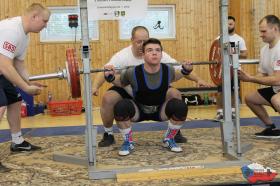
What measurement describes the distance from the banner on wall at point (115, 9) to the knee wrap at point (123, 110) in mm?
661

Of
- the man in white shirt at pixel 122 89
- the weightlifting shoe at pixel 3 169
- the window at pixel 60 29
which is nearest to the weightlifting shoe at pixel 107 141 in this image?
the man in white shirt at pixel 122 89

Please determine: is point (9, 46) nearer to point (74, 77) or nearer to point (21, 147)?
point (74, 77)

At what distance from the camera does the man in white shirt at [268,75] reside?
12.0 feet

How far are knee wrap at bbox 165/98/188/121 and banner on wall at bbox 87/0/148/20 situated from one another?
731 millimetres

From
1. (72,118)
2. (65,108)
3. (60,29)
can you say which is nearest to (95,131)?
(72,118)

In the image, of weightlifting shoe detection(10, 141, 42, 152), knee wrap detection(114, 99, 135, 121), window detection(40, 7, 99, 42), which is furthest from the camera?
window detection(40, 7, 99, 42)

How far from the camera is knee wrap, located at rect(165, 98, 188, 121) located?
334 centimetres

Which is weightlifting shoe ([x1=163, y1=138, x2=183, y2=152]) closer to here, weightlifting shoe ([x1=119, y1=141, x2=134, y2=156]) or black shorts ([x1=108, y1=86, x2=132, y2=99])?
weightlifting shoe ([x1=119, y1=141, x2=134, y2=156])

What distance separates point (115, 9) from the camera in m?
3.05

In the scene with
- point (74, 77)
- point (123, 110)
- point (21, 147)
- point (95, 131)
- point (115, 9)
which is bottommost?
point (21, 147)

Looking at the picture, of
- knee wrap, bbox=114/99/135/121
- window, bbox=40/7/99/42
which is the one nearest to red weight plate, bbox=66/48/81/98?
knee wrap, bbox=114/99/135/121

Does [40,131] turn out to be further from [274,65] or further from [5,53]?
[274,65]

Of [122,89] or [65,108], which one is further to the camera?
[65,108]

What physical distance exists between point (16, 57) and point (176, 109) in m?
1.40
